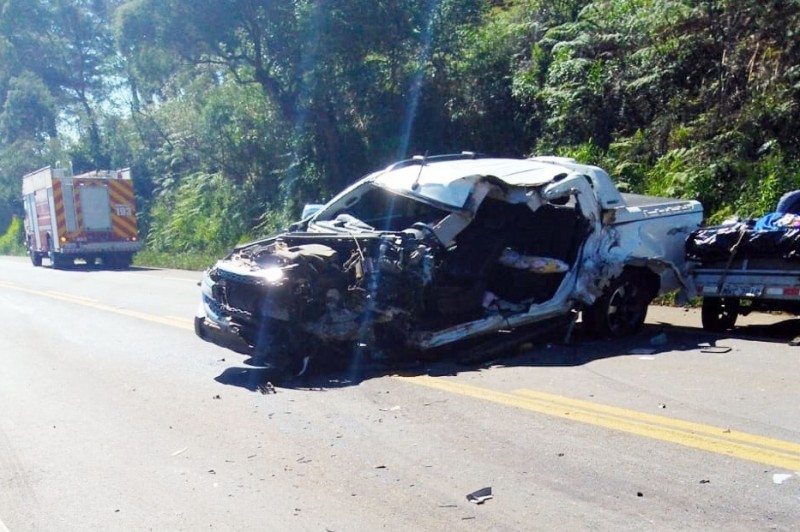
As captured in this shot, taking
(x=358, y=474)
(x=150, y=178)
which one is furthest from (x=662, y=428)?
(x=150, y=178)

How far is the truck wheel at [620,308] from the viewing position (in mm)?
9203

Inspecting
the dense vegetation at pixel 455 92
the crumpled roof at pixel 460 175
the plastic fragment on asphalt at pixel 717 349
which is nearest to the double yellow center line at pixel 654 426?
the crumpled roof at pixel 460 175

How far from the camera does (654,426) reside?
5.89 meters

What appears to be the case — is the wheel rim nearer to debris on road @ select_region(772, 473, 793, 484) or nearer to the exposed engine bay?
the exposed engine bay

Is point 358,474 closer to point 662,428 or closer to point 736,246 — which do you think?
point 662,428

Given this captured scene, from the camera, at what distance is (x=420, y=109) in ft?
74.6

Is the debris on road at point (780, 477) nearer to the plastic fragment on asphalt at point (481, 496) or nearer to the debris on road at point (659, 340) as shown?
the plastic fragment on asphalt at point (481, 496)

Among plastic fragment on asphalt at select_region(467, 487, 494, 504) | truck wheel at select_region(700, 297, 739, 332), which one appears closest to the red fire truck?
truck wheel at select_region(700, 297, 739, 332)

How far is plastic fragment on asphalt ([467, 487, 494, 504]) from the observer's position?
4.80 metres

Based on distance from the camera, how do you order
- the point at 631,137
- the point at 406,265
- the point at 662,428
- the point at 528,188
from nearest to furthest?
the point at 662,428, the point at 406,265, the point at 528,188, the point at 631,137

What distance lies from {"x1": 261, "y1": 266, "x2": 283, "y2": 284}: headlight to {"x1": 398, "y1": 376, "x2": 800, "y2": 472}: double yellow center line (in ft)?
5.75

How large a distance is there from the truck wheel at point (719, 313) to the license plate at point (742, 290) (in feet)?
1.11

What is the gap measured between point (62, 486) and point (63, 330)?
25.7ft

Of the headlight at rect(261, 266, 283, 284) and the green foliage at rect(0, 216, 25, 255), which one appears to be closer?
the headlight at rect(261, 266, 283, 284)
